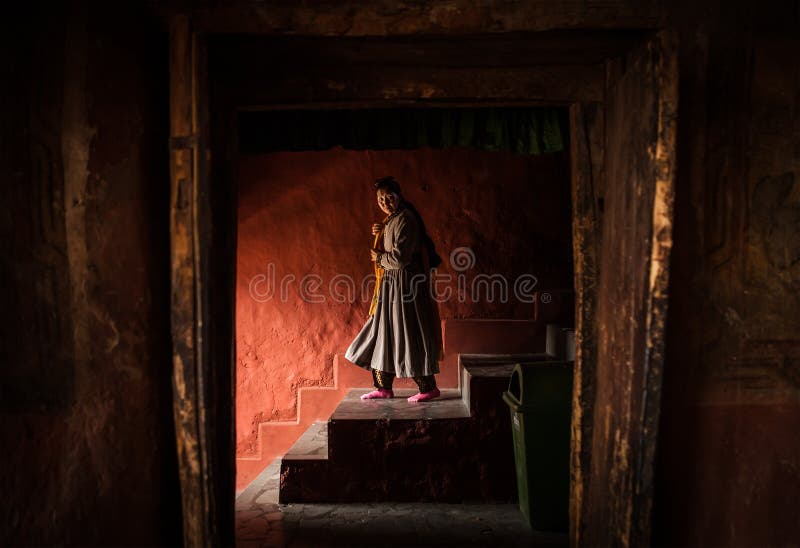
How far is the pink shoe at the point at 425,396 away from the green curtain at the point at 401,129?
257 cm

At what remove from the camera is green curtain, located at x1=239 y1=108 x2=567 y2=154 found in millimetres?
3502

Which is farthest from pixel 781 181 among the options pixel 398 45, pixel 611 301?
pixel 398 45

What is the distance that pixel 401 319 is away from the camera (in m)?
5.18

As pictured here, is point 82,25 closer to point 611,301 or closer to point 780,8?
point 611,301

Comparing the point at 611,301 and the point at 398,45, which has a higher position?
the point at 398,45

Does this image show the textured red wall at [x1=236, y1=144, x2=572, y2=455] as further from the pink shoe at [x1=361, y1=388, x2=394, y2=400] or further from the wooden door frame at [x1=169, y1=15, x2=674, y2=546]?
the wooden door frame at [x1=169, y1=15, x2=674, y2=546]

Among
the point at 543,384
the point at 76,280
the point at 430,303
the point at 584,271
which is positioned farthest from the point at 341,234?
the point at 76,280

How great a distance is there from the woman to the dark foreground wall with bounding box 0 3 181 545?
8.91ft

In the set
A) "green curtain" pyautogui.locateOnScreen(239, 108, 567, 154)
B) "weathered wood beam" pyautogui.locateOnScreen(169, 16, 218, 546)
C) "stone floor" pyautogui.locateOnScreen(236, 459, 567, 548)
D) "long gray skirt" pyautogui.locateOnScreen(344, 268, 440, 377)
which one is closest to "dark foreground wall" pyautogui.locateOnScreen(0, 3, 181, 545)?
"weathered wood beam" pyautogui.locateOnScreen(169, 16, 218, 546)

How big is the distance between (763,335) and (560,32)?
1676 mm

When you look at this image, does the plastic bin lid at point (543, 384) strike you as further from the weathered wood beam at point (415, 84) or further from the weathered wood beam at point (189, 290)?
the weathered wood beam at point (189, 290)

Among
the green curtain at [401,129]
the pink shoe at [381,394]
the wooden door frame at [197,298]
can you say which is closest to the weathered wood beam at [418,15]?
the wooden door frame at [197,298]

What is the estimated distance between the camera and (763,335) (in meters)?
2.68

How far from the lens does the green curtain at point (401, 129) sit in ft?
11.5
